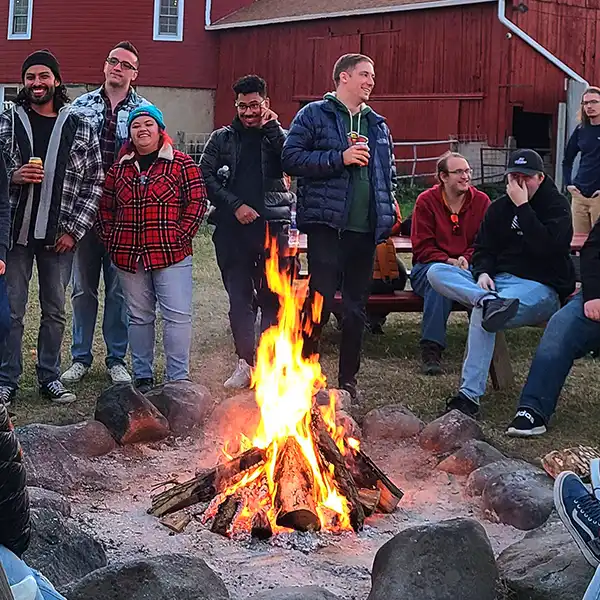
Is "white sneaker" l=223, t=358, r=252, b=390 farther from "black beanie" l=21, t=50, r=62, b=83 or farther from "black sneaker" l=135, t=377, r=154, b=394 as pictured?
"black beanie" l=21, t=50, r=62, b=83

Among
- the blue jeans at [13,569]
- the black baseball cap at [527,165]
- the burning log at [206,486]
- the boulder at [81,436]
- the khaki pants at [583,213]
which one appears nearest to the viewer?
the blue jeans at [13,569]

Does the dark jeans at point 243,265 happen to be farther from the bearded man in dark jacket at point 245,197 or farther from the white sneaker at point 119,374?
the white sneaker at point 119,374

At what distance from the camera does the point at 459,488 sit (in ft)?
15.4

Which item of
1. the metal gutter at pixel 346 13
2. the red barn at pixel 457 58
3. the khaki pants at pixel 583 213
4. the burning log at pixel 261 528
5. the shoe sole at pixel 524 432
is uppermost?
the metal gutter at pixel 346 13

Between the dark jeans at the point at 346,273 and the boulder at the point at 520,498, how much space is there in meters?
1.89

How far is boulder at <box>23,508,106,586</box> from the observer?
333 centimetres

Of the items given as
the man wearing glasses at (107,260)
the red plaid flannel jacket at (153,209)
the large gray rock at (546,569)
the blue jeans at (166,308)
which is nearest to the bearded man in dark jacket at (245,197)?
the red plaid flannel jacket at (153,209)

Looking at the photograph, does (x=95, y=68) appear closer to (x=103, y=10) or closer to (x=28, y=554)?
(x=103, y=10)

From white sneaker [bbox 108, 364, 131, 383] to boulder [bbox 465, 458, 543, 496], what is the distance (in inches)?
109

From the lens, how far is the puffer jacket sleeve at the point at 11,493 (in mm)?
2193

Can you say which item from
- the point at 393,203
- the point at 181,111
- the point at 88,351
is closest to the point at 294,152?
the point at 393,203

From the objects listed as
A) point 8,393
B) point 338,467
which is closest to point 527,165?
point 338,467

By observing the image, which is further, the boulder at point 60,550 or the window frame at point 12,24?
the window frame at point 12,24

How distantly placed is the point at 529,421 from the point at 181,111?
920 inches
